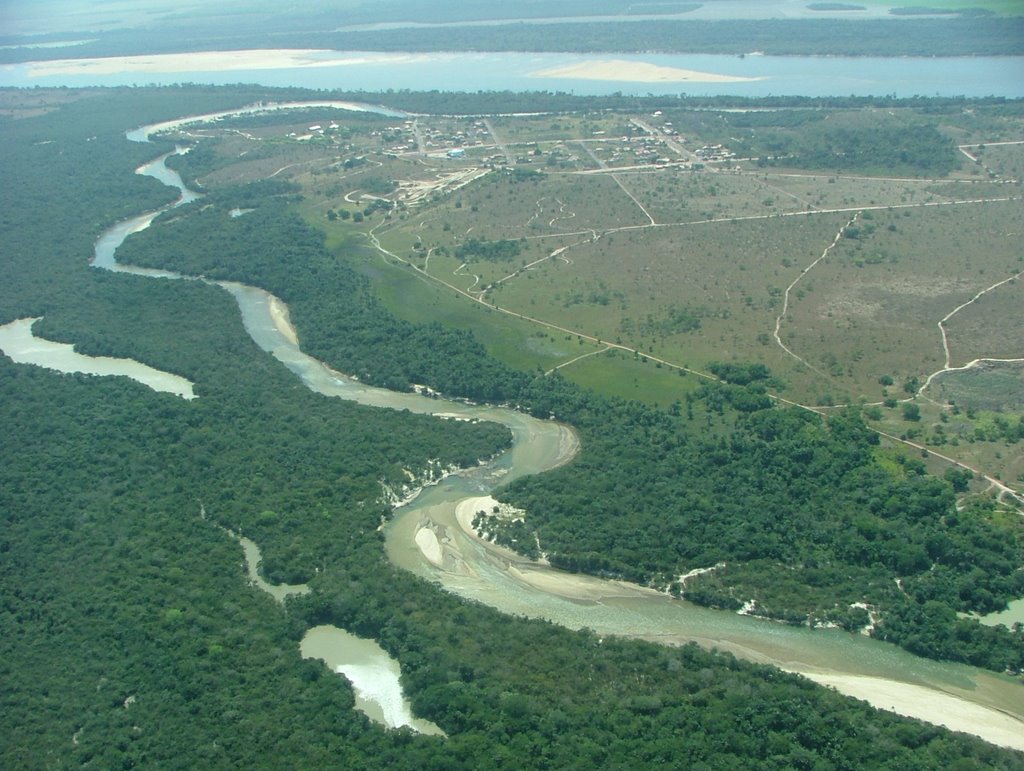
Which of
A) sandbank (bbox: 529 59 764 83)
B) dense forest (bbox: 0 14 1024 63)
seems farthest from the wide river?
dense forest (bbox: 0 14 1024 63)

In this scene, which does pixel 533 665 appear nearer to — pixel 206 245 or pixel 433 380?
pixel 433 380

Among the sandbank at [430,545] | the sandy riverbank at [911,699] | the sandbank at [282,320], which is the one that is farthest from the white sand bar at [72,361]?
the sandy riverbank at [911,699]

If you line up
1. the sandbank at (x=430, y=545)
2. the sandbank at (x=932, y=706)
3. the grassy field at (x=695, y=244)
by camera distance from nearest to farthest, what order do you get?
1. the sandbank at (x=932, y=706)
2. the sandbank at (x=430, y=545)
3. the grassy field at (x=695, y=244)

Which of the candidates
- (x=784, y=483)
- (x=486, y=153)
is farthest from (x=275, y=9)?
(x=784, y=483)

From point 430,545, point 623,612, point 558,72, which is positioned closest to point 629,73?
point 558,72

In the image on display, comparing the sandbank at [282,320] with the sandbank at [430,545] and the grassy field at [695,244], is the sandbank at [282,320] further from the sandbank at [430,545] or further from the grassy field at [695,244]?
the sandbank at [430,545]

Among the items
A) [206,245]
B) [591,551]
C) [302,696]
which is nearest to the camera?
[302,696]

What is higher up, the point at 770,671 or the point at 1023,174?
the point at 1023,174
